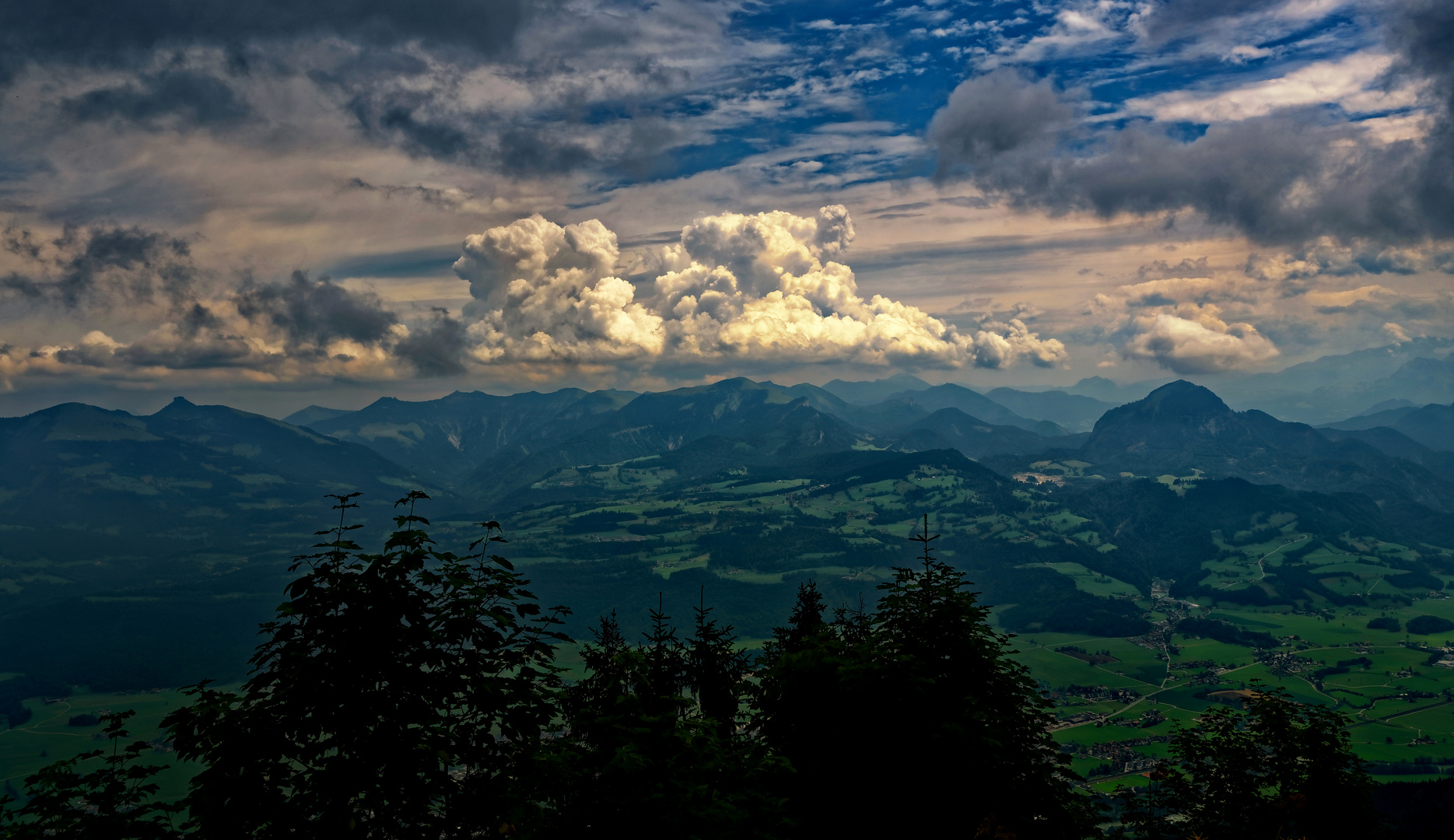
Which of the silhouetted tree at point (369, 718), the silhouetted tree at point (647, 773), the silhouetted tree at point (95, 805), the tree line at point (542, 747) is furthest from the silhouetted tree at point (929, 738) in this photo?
the silhouetted tree at point (95, 805)

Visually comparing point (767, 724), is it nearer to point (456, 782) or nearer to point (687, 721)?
point (687, 721)

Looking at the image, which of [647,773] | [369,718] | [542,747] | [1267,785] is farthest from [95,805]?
[1267,785]

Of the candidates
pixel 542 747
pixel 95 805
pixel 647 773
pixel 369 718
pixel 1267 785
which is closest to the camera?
pixel 369 718

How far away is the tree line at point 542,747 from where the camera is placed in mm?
11945

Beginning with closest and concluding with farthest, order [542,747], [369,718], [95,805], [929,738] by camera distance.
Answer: [369,718] < [95,805] < [542,747] < [929,738]

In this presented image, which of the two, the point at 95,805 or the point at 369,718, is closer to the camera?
the point at 369,718

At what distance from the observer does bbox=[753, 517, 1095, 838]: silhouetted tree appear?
76.6 feet

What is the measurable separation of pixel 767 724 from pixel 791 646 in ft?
29.5

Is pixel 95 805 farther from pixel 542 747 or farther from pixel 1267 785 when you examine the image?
pixel 1267 785

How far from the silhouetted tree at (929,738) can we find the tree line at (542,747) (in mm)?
71

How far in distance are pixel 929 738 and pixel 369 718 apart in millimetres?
17457

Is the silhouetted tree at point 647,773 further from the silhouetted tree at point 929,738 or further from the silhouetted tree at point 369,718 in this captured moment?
the silhouetted tree at point 929,738

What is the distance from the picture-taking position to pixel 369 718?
1225 cm

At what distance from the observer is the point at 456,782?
1312 centimetres
